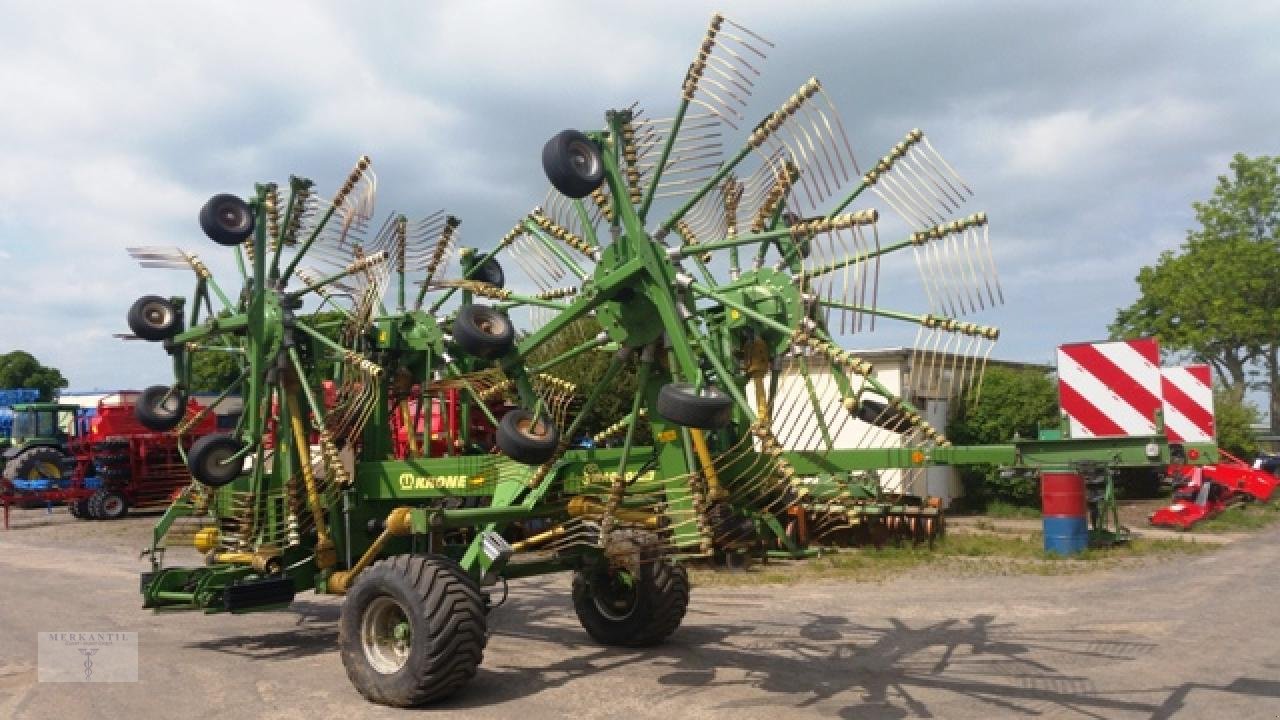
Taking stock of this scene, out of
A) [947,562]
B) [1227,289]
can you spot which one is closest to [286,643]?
[947,562]

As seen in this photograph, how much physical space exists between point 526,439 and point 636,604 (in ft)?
9.68

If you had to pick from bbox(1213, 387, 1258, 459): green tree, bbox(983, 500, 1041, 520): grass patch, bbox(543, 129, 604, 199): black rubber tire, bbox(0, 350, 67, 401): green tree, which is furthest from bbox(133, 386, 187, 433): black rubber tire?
bbox(0, 350, 67, 401): green tree

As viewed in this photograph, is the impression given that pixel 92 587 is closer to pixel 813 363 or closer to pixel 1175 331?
pixel 813 363

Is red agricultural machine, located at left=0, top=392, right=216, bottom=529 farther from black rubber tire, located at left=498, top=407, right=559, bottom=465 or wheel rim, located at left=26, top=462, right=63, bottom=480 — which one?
black rubber tire, located at left=498, top=407, right=559, bottom=465

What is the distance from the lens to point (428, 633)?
23.0 feet

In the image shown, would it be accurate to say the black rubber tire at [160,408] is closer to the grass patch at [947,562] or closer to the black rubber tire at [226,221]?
the black rubber tire at [226,221]

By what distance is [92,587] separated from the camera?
1402 centimetres

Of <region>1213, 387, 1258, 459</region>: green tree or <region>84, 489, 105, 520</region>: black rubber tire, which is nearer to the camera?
<region>84, 489, 105, 520</region>: black rubber tire

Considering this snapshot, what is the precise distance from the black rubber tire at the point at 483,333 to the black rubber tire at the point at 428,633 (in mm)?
1611

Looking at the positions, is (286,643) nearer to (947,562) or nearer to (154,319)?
(154,319)

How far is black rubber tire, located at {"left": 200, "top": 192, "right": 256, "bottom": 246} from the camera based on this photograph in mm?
9359

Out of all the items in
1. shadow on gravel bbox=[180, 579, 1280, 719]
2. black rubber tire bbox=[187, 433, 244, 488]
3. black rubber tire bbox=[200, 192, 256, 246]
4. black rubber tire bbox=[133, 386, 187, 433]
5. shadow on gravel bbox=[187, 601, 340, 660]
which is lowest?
shadow on gravel bbox=[180, 579, 1280, 719]

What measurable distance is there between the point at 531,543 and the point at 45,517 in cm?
2633

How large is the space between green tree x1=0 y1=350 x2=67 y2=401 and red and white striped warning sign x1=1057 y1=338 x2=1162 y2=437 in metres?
76.1
